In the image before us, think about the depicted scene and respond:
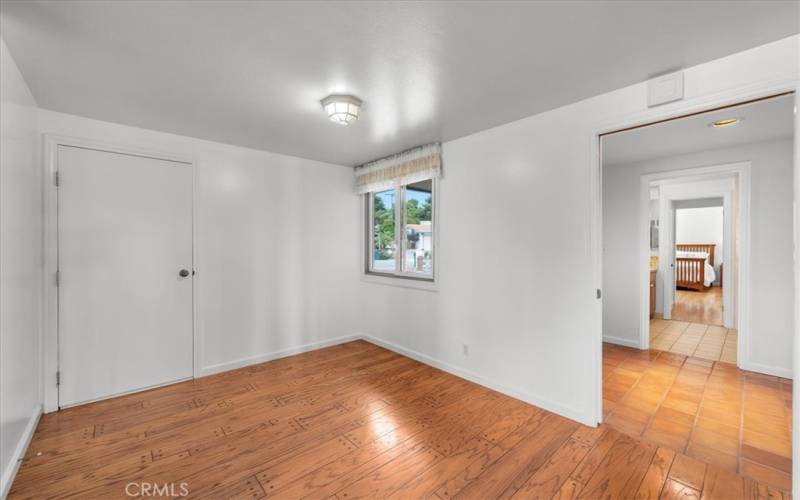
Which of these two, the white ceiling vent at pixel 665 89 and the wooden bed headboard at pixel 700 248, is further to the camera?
the wooden bed headboard at pixel 700 248

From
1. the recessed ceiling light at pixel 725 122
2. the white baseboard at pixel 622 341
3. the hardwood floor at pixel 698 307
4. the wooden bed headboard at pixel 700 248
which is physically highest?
the recessed ceiling light at pixel 725 122

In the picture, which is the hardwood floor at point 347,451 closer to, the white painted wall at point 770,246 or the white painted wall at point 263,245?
the white painted wall at point 263,245

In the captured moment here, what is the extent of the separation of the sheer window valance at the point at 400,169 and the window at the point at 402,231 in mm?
186

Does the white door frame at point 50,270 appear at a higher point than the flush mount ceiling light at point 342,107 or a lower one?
lower

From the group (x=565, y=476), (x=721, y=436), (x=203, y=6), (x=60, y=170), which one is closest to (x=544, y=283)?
(x=565, y=476)

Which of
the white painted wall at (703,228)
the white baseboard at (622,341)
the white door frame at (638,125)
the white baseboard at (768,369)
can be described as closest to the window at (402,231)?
the white door frame at (638,125)

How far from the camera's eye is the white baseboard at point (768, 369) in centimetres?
313

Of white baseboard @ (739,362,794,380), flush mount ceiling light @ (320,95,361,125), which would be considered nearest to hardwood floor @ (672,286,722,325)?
white baseboard @ (739,362,794,380)

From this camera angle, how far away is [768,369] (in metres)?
3.24

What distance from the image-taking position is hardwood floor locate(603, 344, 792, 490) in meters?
2.01

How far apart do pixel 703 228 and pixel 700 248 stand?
0.56m

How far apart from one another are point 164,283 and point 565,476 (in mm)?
3443

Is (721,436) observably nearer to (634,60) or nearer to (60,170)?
(634,60)

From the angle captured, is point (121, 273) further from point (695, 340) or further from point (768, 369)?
point (695, 340)
